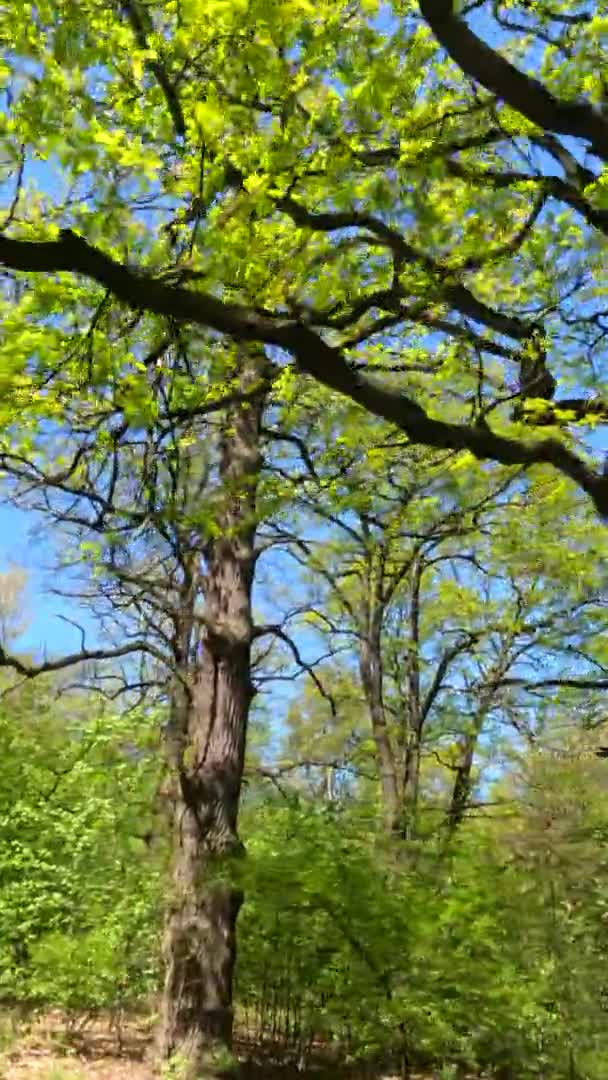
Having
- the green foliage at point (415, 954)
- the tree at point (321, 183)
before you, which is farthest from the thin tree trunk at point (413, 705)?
the tree at point (321, 183)

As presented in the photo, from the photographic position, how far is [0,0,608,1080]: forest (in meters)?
4.39

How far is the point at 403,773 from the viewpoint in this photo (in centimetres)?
1348

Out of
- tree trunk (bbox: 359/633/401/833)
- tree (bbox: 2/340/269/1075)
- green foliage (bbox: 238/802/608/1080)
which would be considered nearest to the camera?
tree (bbox: 2/340/269/1075)

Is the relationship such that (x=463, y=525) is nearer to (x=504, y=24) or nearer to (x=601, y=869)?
(x=601, y=869)

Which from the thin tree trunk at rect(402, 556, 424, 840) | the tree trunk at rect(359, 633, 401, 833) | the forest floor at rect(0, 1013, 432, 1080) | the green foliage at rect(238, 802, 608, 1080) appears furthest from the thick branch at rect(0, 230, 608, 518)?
the thin tree trunk at rect(402, 556, 424, 840)

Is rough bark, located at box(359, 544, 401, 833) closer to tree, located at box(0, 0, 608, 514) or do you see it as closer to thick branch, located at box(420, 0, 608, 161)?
tree, located at box(0, 0, 608, 514)

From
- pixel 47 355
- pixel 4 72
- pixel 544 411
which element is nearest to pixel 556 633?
pixel 544 411

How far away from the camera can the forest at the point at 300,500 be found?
14.4 ft

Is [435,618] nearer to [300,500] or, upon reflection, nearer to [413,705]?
[413,705]

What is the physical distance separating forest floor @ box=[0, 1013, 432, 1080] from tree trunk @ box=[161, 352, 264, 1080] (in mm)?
550

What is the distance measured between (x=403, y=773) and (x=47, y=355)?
32.0ft

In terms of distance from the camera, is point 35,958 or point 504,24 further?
point 35,958

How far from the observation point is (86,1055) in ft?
33.0

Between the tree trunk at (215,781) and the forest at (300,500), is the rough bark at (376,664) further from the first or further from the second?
the tree trunk at (215,781)
